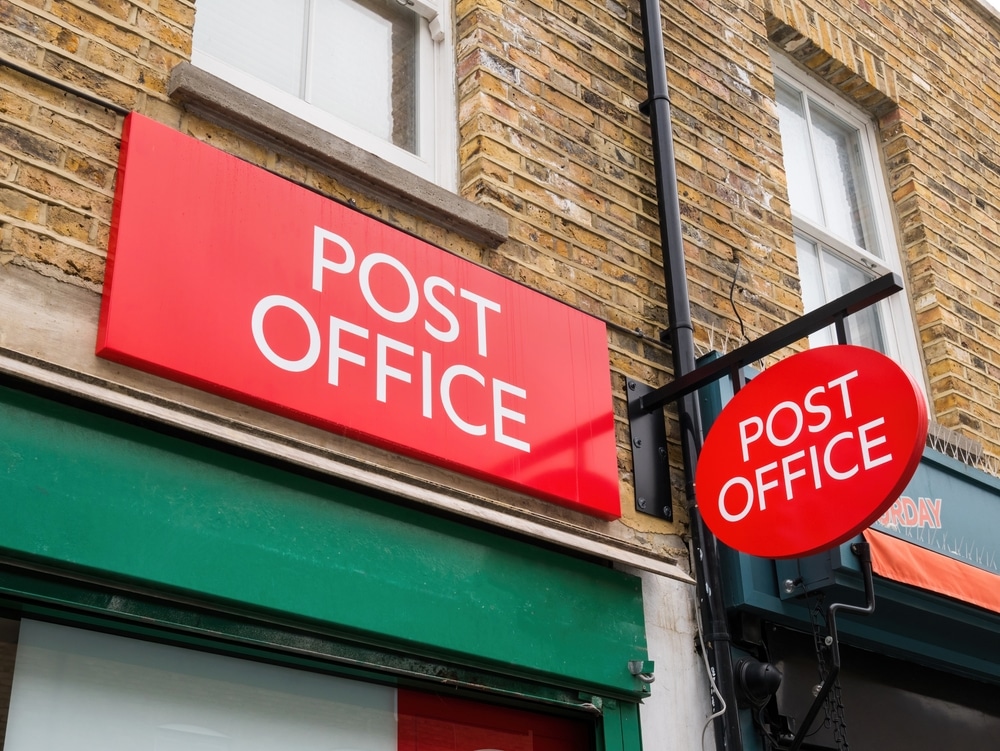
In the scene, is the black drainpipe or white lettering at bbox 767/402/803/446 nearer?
white lettering at bbox 767/402/803/446

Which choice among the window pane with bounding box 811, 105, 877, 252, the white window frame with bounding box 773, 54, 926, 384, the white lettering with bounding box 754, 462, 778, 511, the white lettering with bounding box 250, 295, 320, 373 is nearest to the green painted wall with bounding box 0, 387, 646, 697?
the white lettering with bounding box 250, 295, 320, 373

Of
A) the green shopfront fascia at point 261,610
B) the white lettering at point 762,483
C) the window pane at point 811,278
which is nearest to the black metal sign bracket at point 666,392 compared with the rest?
the white lettering at point 762,483

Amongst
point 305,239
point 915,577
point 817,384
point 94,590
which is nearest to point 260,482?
point 94,590

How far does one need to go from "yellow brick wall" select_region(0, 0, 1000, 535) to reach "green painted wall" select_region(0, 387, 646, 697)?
1.58ft

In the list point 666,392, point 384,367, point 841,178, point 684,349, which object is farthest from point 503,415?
point 841,178

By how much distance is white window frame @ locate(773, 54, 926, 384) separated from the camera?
6566 millimetres

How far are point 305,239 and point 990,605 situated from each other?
10.5ft

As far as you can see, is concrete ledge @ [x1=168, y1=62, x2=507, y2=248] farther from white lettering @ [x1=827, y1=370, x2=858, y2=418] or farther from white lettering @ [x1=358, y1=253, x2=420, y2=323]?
white lettering @ [x1=827, y1=370, x2=858, y2=418]

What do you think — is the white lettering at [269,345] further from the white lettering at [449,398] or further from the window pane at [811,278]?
the window pane at [811,278]

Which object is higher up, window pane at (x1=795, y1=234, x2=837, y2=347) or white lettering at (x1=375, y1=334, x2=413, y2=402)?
window pane at (x1=795, y1=234, x2=837, y2=347)

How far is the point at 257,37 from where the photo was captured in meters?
4.43

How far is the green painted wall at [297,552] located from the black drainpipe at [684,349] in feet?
1.08

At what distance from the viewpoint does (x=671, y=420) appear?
15.6ft

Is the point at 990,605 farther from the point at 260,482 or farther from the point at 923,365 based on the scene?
the point at 260,482
